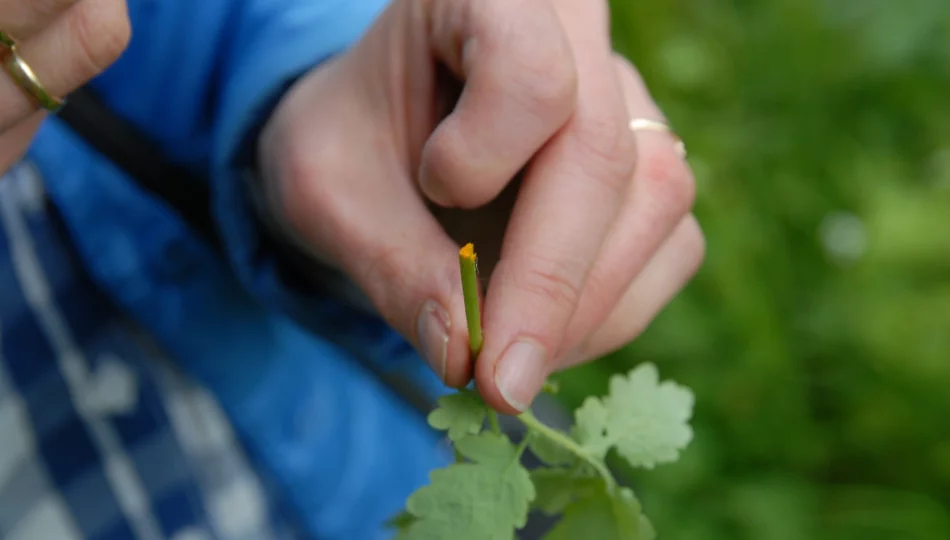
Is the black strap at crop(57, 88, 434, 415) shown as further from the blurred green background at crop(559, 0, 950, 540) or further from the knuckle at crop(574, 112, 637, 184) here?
the blurred green background at crop(559, 0, 950, 540)

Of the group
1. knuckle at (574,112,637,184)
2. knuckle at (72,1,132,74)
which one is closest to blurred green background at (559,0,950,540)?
knuckle at (574,112,637,184)

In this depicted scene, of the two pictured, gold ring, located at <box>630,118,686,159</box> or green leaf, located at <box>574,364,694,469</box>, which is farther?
gold ring, located at <box>630,118,686,159</box>

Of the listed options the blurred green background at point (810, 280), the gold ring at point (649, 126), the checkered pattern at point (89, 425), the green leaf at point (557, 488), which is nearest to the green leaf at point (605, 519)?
the green leaf at point (557, 488)

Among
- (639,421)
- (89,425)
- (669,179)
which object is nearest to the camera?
(639,421)

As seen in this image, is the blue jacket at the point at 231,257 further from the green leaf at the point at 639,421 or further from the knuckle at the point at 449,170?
the green leaf at the point at 639,421

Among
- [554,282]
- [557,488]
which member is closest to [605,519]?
[557,488]

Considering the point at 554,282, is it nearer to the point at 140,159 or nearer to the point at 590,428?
the point at 590,428

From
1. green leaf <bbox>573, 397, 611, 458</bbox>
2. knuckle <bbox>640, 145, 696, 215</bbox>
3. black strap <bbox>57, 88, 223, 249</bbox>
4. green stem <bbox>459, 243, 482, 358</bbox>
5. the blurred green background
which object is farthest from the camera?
the blurred green background
